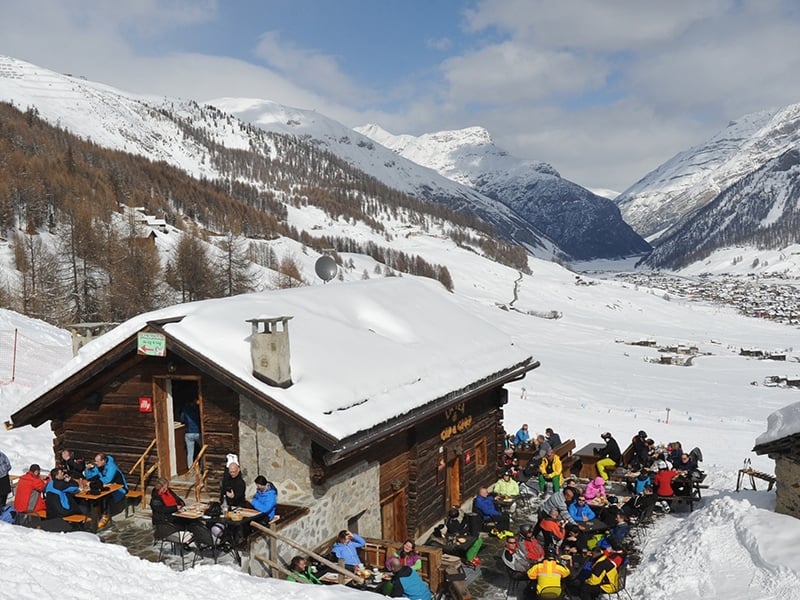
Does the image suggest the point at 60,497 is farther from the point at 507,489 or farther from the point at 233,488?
the point at 507,489

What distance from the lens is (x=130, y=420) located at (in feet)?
43.0

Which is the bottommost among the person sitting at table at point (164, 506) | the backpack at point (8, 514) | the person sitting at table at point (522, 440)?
the person sitting at table at point (522, 440)

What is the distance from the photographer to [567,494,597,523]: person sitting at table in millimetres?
14242

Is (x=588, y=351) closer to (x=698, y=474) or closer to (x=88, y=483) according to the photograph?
(x=698, y=474)

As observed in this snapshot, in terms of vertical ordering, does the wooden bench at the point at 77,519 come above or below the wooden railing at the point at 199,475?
below

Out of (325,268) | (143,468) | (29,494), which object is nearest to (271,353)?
(143,468)

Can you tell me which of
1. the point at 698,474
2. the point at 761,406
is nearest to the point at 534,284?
the point at 761,406

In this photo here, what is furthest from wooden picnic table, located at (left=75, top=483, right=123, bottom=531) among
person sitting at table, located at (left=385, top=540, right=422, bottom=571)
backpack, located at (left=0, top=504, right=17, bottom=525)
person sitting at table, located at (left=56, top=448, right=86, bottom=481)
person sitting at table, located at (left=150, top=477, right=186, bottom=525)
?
person sitting at table, located at (left=385, top=540, right=422, bottom=571)

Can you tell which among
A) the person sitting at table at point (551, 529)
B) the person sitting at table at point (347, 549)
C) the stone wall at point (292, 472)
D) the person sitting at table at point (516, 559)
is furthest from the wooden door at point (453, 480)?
the person sitting at table at point (347, 549)

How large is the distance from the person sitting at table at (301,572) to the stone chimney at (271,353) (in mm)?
2849

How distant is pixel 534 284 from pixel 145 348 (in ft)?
417

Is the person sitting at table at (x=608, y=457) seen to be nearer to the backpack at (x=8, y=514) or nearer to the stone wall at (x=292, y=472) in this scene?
the stone wall at (x=292, y=472)

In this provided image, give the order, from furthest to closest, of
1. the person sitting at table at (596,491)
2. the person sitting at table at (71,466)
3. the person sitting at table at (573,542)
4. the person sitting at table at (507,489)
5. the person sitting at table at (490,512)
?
the person sitting at table at (507,489) → the person sitting at table at (596,491) → the person sitting at table at (490,512) → the person sitting at table at (71,466) → the person sitting at table at (573,542)

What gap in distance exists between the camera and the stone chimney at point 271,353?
1137cm
